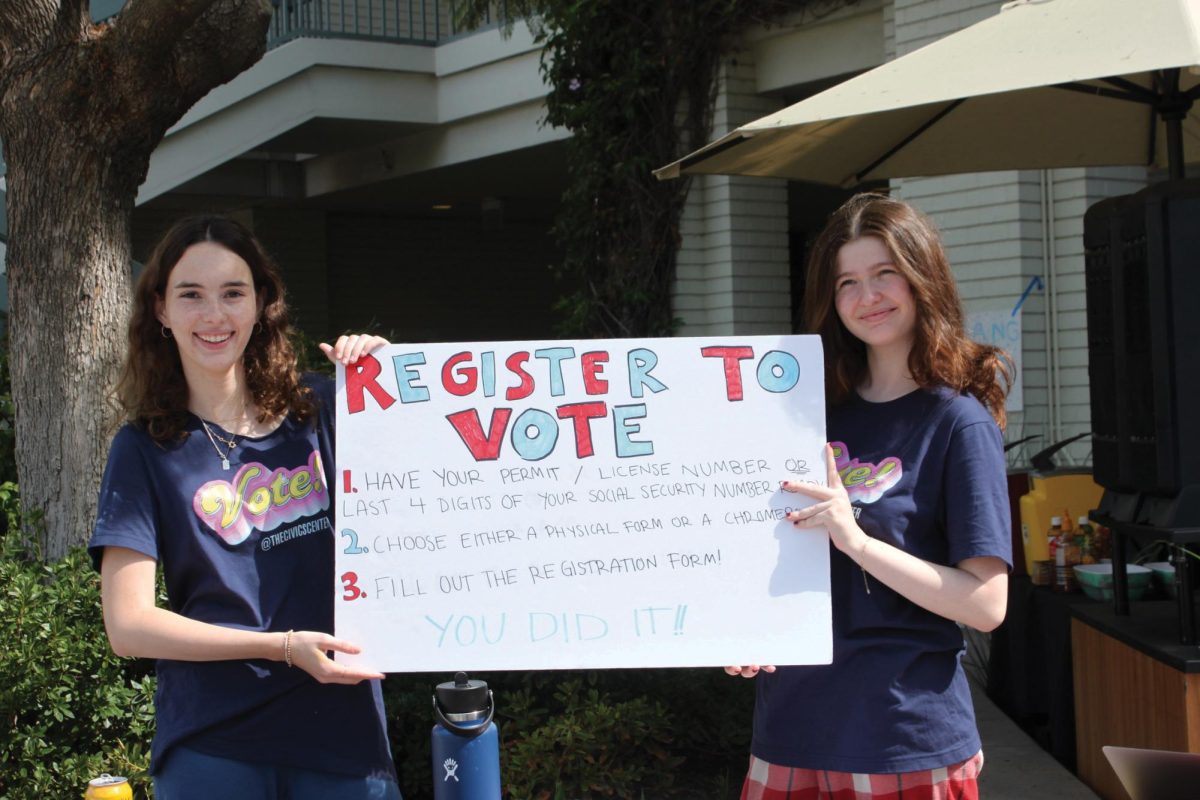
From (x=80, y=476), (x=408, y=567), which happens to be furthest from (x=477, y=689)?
(x=80, y=476)

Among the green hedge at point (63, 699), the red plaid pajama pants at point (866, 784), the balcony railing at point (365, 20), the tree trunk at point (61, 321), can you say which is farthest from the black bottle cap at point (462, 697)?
the balcony railing at point (365, 20)

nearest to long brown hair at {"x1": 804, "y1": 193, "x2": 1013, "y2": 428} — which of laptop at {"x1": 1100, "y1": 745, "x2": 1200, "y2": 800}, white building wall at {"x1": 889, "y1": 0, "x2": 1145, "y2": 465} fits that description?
laptop at {"x1": 1100, "y1": 745, "x2": 1200, "y2": 800}

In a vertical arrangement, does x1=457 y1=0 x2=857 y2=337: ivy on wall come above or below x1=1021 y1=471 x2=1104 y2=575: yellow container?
above

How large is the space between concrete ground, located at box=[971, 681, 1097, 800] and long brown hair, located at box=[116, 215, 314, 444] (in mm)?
2639

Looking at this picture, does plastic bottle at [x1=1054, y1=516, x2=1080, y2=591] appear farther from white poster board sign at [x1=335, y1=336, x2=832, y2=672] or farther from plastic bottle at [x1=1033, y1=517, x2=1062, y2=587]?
white poster board sign at [x1=335, y1=336, x2=832, y2=672]

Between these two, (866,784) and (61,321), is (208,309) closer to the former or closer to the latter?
(866,784)

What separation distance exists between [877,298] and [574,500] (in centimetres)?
72

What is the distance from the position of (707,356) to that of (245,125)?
33.2 ft

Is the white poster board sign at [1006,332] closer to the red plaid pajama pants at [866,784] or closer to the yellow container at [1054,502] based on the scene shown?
the yellow container at [1054,502]

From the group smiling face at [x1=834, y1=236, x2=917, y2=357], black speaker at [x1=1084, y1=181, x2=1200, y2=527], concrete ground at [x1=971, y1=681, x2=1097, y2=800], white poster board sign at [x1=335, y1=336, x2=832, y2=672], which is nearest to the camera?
smiling face at [x1=834, y1=236, x2=917, y2=357]

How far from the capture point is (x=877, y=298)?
225cm

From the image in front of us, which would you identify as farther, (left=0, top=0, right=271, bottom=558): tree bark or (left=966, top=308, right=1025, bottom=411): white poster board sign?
(left=966, top=308, right=1025, bottom=411): white poster board sign

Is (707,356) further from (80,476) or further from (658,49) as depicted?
(658,49)

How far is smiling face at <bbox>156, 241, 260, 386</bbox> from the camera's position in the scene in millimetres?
2305
